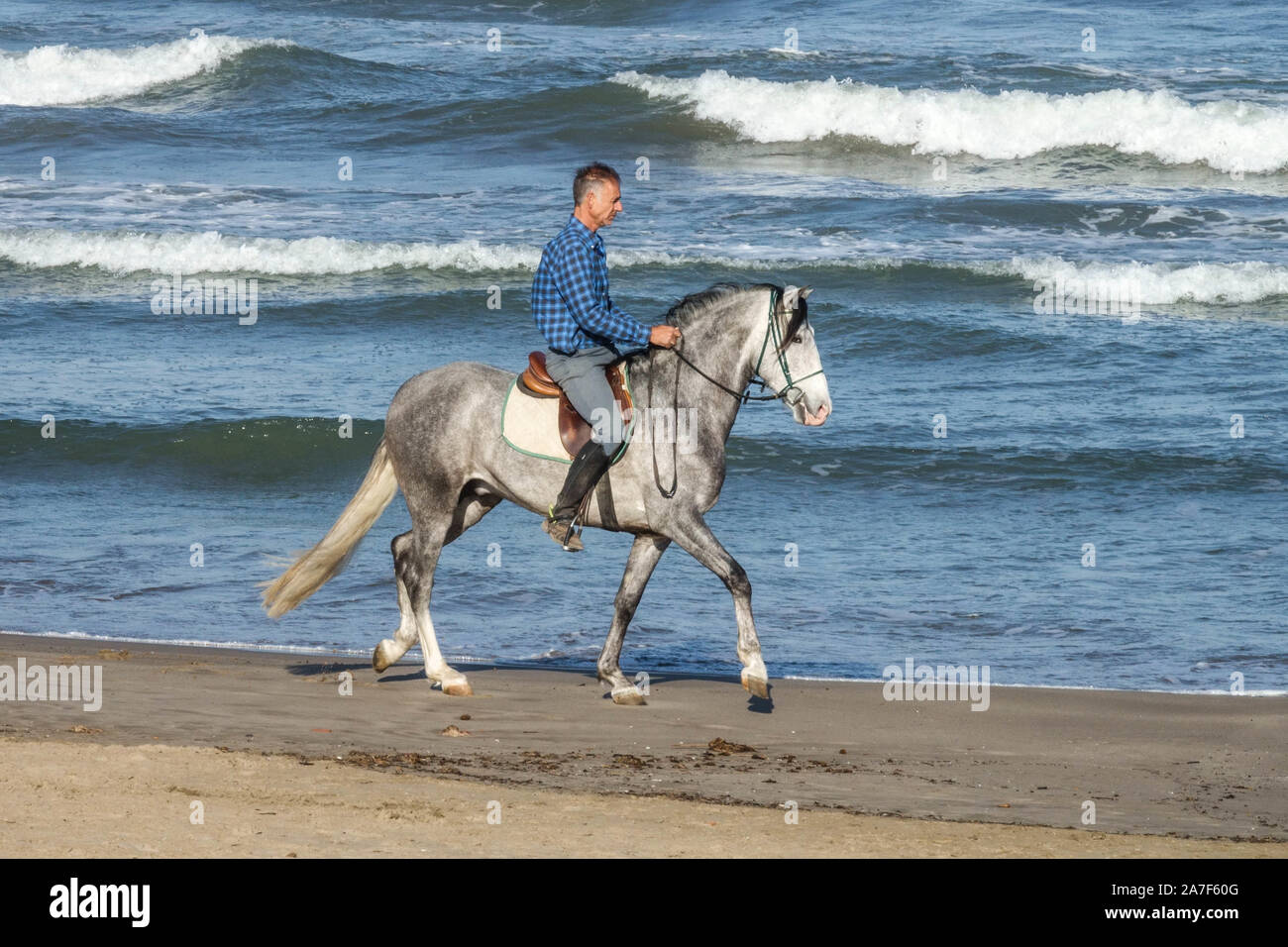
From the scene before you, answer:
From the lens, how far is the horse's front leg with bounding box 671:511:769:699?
743 cm

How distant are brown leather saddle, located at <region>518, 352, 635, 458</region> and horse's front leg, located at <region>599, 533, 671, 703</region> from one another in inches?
25.0

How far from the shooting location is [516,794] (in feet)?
19.8

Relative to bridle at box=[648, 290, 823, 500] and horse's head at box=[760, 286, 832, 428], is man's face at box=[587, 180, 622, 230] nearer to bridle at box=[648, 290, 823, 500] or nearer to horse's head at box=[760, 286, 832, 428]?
bridle at box=[648, 290, 823, 500]

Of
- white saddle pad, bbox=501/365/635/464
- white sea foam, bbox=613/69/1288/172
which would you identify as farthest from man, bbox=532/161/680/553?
white sea foam, bbox=613/69/1288/172

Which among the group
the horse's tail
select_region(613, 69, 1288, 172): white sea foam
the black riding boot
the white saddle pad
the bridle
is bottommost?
the horse's tail

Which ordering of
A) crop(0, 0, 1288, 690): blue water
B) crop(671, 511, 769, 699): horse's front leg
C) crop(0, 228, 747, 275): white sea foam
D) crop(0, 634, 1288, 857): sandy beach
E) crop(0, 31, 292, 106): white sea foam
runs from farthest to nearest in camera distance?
crop(0, 31, 292, 106): white sea foam < crop(0, 228, 747, 275): white sea foam < crop(0, 0, 1288, 690): blue water < crop(671, 511, 769, 699): horse's front leg < crop(0, 634, 1288, 857): sandy beach

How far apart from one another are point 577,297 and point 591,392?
1.53 ft

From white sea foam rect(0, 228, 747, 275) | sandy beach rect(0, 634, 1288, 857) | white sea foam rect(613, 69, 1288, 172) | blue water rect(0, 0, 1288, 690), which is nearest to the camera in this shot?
sandy beach rect(0, 634, 1288, 857)

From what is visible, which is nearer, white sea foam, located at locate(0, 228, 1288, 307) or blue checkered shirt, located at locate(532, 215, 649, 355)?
blue checkered shirt, located at locate(532, 215, 649, 355)

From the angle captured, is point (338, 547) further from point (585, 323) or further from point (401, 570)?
point (585, 323)

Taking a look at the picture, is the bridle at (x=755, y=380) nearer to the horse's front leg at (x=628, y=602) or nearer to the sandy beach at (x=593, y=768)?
the horse's front leg at (x=628, y=602)

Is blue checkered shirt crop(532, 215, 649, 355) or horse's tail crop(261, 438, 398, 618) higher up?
blue checkered shirt crop(532, 215, 649, 355)

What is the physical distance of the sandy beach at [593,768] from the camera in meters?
5.41
